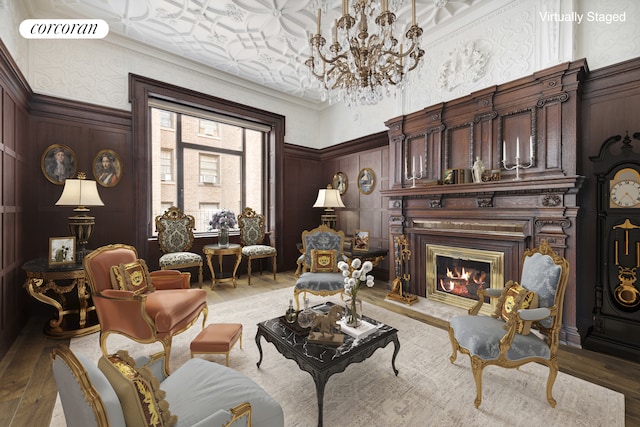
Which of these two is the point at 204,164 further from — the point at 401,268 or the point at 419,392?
the point at 419,392

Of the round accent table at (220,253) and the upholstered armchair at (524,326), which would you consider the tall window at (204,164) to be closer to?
the round accent table at (220,253)

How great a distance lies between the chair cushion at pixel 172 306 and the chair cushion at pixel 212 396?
99cm

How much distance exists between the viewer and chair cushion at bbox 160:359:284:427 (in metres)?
1.35

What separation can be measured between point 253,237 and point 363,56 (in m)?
4.28

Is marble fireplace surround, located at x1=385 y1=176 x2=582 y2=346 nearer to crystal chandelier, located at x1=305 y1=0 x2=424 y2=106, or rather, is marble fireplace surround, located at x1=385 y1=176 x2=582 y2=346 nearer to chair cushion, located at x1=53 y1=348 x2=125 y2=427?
crystal chandelier, located at x1=305 y1=0 x2=424 y2=106

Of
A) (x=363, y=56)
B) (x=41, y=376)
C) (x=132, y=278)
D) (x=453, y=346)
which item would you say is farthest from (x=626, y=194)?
(x=41, y=376)

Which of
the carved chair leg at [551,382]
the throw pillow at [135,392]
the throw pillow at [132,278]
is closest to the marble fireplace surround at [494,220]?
the carved chair leg at [551,382]

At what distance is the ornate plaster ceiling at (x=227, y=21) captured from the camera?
3576 millimetres

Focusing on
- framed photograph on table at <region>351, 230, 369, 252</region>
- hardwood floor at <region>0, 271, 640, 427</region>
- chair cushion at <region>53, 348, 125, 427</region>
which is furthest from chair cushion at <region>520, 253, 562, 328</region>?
framed photograph on table at <region>351, 230, 369, 252</region>

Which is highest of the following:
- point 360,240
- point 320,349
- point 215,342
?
point 360,240

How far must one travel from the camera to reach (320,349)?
2033mm

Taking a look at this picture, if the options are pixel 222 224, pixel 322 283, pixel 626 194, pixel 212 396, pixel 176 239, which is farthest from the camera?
pixel 222 224

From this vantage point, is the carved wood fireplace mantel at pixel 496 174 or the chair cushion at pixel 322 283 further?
the chair cushion at pixel 322 283

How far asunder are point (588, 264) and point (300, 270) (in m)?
4.36
